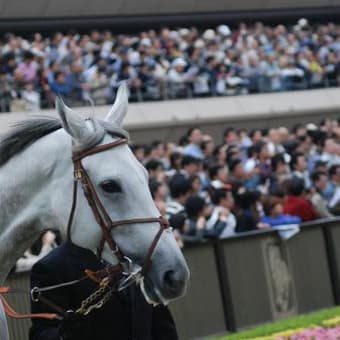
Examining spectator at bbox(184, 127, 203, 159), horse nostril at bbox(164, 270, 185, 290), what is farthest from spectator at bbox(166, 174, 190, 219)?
horse nostril at bbox(164, 270, 185, 290)

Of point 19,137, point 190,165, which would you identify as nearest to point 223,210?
point 190,165

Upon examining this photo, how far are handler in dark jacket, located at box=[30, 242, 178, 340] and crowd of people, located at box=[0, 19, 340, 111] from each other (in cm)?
1044

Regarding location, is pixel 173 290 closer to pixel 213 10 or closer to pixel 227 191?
pixel 227 191

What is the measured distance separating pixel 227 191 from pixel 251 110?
10359 millimetres

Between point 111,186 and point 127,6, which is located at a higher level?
point 127,6

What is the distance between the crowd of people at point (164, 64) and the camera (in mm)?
15836

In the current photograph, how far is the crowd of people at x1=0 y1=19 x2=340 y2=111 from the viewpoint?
1584 cm

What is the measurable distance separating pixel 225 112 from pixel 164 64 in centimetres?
191

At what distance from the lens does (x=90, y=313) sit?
486cm

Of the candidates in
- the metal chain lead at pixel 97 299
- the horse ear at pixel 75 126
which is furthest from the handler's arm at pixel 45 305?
the horse ear at pixel 75 126

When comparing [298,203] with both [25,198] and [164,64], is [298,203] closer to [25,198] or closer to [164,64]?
[25,198]

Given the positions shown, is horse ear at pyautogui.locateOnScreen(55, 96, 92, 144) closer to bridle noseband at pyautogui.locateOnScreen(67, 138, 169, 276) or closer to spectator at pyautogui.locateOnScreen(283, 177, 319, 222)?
bridle noseband at pyautogui.locateOnScreen(67, 138, 169, 276)

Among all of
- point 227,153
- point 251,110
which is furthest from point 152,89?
point 227,153

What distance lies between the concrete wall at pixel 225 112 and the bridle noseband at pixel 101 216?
1176 cm
